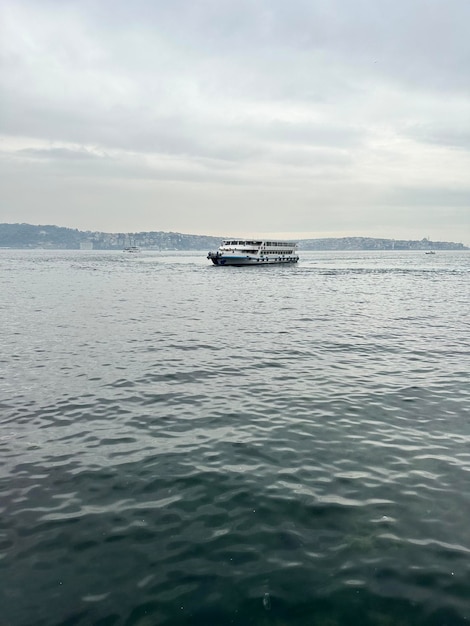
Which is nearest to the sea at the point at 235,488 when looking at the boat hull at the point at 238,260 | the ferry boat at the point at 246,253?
the boat hull at the point at 238,260

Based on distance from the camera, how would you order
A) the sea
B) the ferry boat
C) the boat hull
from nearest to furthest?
the sea < the boat hull < the ferry boat

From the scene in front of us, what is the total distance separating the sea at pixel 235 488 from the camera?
7.77 m

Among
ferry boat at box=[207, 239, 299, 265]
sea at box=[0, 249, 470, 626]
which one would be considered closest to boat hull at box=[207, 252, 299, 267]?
ferry boat at box=[207, 239, 299, 265]

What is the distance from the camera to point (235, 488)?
11352mm

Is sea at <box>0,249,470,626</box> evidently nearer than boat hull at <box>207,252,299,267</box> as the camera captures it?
Yes

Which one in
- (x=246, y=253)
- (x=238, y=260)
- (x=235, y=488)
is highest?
(x=246, y=253)

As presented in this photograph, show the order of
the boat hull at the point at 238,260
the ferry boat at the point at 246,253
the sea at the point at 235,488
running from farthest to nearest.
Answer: the ferry boat at the point at 246,253
the boat hull at the point at 238,260
the sea at the point at 235,488

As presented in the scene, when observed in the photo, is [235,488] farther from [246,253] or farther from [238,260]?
[246,253]

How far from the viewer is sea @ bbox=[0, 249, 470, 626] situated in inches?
306

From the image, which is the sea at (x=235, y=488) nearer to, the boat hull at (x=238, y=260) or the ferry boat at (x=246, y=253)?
the boat hull at (x=238, y=260)

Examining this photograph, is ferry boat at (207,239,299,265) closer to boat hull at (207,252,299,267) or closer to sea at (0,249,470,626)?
boat hull at (207,252,299,267)

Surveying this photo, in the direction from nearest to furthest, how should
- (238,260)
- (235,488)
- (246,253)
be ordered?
(235,488) < (238,260) < (246,253)

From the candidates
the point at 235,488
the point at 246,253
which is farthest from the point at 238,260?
the point at 235,488

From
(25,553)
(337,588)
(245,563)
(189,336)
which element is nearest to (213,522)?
(245,563)
